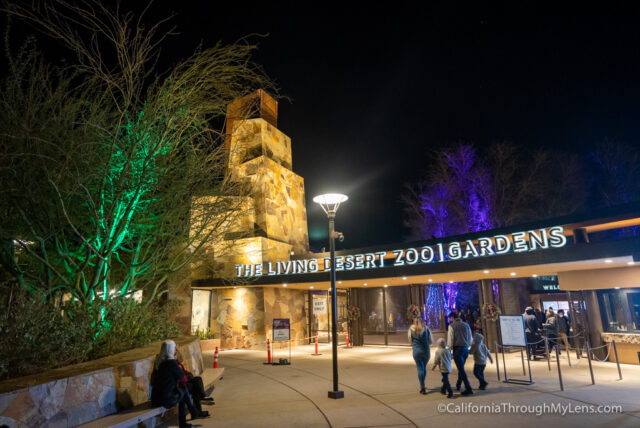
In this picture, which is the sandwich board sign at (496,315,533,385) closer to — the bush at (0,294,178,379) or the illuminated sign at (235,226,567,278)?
the illuminated sign at (235,226,567,278)

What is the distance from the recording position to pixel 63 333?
19.4 ft

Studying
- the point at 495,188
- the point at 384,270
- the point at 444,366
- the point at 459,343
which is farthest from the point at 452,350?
the point at 495,188

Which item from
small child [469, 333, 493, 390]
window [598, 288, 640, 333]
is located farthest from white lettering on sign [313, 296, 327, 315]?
window [598, 288, 640, 333]

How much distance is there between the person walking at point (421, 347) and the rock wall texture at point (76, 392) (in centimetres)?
519

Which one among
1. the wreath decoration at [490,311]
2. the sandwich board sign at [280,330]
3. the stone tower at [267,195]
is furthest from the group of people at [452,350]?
the stone tower at [267,195]

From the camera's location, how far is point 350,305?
1931 cm

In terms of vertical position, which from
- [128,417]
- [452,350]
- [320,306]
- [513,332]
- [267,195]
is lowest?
[128,417]

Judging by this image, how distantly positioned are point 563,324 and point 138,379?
44.0ft

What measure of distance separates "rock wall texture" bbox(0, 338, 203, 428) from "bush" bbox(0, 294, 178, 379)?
59 centimetres

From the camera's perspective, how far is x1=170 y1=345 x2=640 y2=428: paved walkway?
5.84 m

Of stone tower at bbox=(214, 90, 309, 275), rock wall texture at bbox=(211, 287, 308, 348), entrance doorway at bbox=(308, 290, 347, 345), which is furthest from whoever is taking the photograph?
stone tower at bbox=(214, 90, 309, 275)

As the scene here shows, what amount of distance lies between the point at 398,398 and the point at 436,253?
23.7 ft

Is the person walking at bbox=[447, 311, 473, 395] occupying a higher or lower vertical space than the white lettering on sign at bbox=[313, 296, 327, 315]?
lower

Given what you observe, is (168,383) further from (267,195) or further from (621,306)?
(267,195)
